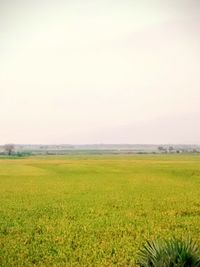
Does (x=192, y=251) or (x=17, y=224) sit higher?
(x=192, y=251)

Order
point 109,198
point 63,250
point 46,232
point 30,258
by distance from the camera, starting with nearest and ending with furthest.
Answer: point 30,258 < point 63,250 < point 46,232 < point 109,198

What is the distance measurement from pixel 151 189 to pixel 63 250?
61.7 ft

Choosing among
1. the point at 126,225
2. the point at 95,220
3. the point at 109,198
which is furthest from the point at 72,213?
the point at 109,198

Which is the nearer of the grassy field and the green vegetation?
the green vegetation

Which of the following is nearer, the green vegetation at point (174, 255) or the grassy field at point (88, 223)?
the green vegetation at point (174, 255)

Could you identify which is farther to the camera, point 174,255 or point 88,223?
point 88,223

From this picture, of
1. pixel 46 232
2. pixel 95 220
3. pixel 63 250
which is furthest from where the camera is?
pixel 95 220

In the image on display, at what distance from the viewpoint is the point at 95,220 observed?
18375mm

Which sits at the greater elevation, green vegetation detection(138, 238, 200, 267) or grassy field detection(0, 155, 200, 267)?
green vegetation detection(138, 238, 200, 267)

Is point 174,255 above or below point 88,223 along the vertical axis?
above

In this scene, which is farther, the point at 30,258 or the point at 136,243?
the point at 136,243

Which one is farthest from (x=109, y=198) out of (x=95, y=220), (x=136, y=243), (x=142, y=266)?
(x=142, y=266)

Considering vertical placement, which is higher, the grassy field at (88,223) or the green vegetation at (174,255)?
the green vegetation at (174,255)

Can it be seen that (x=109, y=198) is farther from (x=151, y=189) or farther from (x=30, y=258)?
(x=30, y=258)
